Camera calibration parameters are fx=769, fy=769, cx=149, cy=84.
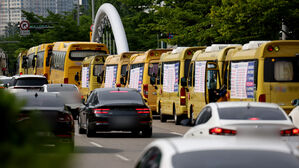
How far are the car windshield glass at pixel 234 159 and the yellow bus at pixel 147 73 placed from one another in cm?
2516

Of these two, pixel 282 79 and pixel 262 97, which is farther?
pixel 282 79

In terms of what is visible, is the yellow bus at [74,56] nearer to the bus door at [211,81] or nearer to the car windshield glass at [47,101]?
the bus door at [211,81]

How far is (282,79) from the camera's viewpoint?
20.8 meters

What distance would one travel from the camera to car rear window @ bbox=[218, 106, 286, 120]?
12.4m

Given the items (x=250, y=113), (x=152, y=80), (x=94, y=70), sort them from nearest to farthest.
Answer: (x=250, y=113)
(x=152, y=80)
(x=94, y=70)

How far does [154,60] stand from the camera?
32.2m

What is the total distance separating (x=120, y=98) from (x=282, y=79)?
4.43 meters

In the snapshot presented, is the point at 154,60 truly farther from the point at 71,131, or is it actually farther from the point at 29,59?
the point at 29,59

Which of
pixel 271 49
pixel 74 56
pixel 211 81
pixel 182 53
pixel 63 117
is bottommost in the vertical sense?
pixel 63 117

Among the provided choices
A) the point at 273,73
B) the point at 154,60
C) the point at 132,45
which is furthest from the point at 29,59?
the point at 273,73

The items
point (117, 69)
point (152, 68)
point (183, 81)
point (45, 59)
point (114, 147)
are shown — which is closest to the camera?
point (114, 147)

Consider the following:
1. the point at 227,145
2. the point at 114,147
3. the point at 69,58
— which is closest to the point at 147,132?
the point at 114,147

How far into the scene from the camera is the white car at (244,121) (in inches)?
476

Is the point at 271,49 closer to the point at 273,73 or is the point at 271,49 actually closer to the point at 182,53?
the point at 273,73
